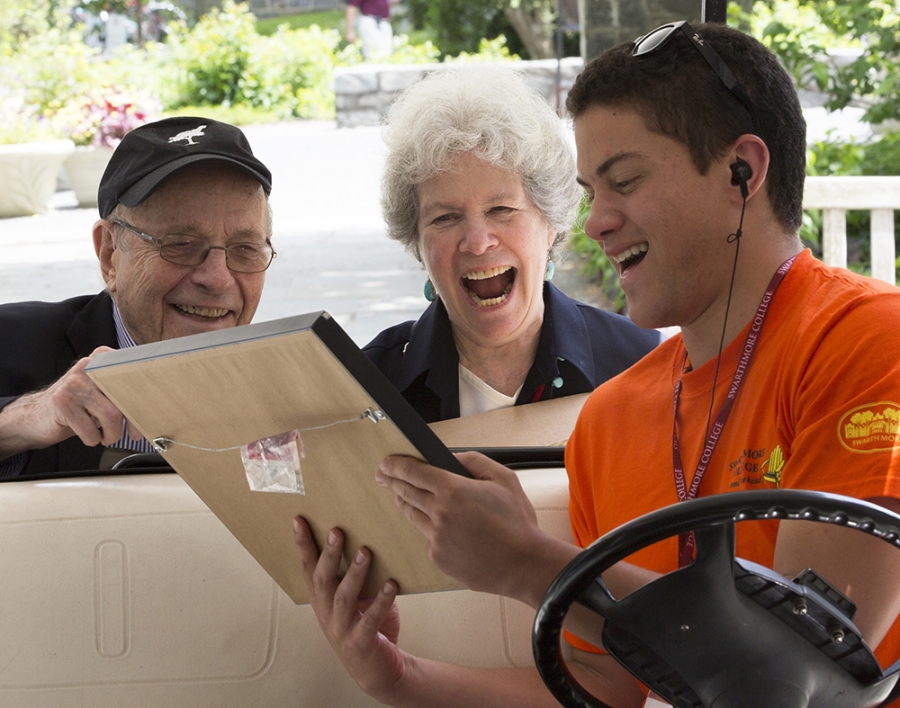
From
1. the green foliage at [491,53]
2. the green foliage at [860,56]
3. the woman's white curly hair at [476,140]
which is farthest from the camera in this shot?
the green foliage at [491,53]

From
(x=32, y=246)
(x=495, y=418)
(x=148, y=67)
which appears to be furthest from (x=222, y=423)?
(x=148, y=67)

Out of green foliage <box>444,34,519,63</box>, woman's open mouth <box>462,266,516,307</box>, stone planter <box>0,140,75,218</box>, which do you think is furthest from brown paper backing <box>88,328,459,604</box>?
green foliage <box>444,34,519,63</box>

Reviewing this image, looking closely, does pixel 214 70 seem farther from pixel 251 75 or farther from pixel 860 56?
pixel 860 56

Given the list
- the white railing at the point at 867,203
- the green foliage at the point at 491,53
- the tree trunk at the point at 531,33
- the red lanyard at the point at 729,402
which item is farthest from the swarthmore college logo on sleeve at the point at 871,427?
the tree trunk at the point at 531,33

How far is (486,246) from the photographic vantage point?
2.46 m

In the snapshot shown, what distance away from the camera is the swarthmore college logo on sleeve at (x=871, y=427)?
4.09 ft

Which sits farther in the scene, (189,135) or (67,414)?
(189,135)

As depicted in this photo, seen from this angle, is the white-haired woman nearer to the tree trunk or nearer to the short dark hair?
the short dark hair

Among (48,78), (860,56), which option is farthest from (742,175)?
(48,78)

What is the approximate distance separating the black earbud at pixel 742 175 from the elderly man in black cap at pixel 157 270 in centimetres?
123

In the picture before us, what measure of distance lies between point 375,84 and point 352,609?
10.8m

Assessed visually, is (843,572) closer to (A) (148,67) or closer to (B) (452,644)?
(B) (452,644)

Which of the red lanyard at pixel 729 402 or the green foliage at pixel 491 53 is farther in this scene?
the green foliage at pixel 491 53

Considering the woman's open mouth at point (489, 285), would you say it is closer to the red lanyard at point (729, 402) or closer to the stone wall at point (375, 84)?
the red lanyard at point (729, 402)
